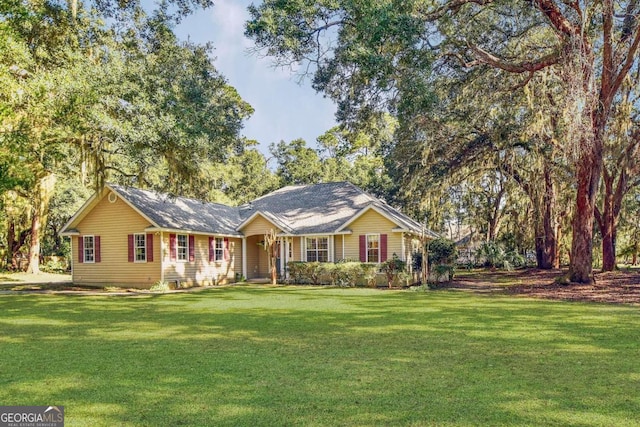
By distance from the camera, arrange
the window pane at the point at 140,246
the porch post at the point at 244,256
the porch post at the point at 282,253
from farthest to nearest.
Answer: the porch post at the point at 244,256 → the porch post at the point at 282,253 → the window pane at the point at 140,246

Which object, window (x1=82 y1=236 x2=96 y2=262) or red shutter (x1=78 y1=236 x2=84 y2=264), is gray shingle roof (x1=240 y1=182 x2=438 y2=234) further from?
red shutter (x1=78 y1=236 x2=84 y2=264)

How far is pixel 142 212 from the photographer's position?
1939 centimetres

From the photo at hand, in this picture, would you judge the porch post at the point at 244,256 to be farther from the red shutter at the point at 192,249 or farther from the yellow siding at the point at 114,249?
the yellow siding at the point at 114,249

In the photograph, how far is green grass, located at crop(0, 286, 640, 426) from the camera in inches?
168

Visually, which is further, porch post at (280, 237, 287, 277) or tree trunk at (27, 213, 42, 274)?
tree trunk at (27, 213, 42, 274)

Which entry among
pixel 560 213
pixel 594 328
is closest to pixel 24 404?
pixel 594 328

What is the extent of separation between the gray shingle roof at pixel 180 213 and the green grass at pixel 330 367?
354 inches

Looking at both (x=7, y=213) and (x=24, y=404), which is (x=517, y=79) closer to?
(x=24, y=404)

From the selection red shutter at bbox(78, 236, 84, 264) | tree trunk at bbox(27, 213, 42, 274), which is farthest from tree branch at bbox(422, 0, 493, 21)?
tree trunk at bbox(27, 213, 42, 274)

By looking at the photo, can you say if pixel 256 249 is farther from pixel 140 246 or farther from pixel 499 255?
pixel 499 255

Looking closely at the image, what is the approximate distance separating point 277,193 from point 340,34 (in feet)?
50.7

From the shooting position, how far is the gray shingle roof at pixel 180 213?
1988 centimetres

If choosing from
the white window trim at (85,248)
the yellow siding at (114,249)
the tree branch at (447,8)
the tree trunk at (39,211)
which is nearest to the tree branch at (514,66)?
the tree branch at (447,8)

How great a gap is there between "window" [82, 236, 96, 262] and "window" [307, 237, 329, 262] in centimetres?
983
